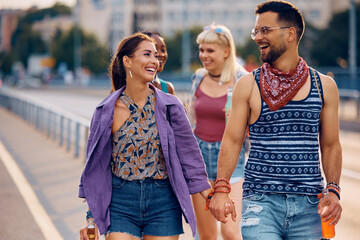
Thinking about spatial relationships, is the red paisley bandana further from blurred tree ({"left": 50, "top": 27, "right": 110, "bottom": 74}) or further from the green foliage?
the green foliage

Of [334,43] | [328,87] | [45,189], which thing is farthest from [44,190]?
[334,43]

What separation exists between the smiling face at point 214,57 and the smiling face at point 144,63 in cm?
156

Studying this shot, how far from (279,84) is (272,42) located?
0.26 metres

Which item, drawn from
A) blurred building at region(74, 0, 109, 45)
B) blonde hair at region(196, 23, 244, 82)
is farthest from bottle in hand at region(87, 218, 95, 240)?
blurred building at region(74, 0, 109, 45)

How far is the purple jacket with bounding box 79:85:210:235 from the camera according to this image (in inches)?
144

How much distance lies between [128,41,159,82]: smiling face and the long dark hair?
0.03 meters

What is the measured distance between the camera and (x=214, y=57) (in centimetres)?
544

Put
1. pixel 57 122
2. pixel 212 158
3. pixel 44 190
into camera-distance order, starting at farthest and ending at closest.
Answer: pixel 57 122 < pixel 44 190 < pixel 212 158

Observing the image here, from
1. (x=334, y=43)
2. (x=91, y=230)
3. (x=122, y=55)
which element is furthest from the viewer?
(x=334, y=43)

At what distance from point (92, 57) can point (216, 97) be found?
90.4 metres

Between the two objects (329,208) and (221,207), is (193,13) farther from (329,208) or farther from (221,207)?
(329,208)

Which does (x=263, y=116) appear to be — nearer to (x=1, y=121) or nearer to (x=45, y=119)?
(x=45, y=119)

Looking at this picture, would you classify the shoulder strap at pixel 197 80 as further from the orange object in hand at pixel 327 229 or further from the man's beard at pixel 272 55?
the orange object in hand at pixel 327 229

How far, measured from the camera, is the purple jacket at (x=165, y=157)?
367cm
